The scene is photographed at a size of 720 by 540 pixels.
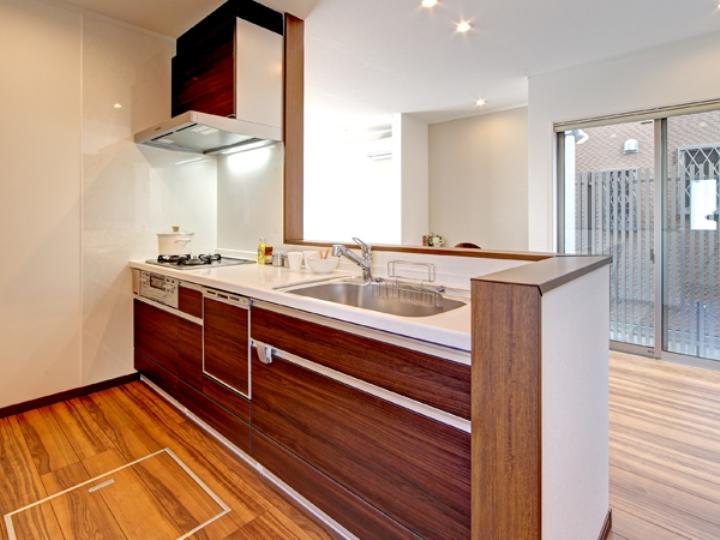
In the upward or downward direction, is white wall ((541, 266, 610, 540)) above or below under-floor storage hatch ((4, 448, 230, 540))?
above

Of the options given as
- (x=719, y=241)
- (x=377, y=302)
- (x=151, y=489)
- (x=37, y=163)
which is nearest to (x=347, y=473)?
(x=377, y=302)

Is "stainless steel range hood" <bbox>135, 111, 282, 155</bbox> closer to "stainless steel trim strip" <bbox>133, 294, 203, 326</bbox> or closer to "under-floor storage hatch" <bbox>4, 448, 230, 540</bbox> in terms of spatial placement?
"stainless steel trim strip" <bbox>133, 294, 203, 326</bbox>

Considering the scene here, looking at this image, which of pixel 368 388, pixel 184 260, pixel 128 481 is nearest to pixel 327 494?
pixel 368 388

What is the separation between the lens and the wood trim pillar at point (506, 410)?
799mm

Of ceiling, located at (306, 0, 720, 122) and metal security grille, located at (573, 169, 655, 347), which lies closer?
ceiling, located at (306, 0, 720, 122)

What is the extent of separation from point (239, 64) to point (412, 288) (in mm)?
1681

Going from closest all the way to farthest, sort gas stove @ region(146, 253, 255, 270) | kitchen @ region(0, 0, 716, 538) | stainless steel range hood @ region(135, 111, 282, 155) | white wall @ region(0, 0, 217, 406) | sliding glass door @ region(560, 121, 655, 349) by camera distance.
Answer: kitchen @ region(0, 0, 716, 538), stainless steel range hood @ region(135, 111, 282, 155), white wall @ region(0, 0, 217, 406), gas stove @ region(146, 253, 255, 270), sliding glass door @ region(560, 121, 655, 349)

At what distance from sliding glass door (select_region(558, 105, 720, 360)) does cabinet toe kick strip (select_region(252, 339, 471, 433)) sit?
11.1 ft

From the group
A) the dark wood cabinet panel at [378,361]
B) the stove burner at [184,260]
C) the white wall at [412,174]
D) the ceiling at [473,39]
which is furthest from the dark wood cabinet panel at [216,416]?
the white wall at [412,174]

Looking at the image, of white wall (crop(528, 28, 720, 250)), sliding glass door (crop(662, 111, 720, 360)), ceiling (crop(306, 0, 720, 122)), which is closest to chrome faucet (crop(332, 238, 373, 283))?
ceiling (crop(306, 0, 720, 122))

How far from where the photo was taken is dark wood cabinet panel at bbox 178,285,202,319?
6.67 ft

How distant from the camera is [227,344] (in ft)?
6.01

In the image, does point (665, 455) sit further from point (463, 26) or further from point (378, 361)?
point (463, 26)

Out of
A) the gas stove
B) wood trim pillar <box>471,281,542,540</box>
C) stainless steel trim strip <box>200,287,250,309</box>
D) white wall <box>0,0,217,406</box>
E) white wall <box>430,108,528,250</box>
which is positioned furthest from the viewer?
white wall <box>430,108,528,250</box>
